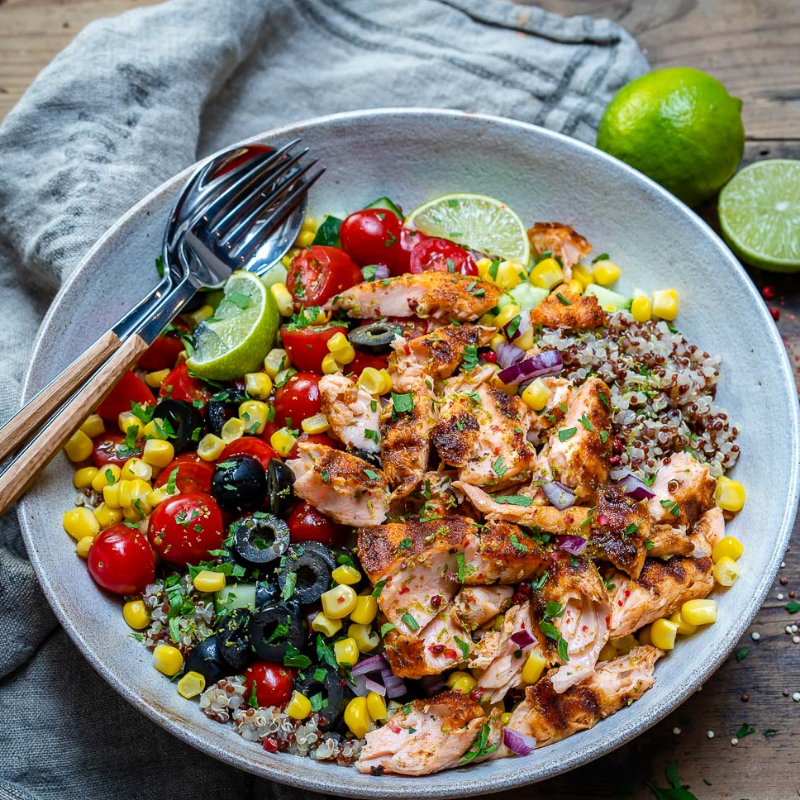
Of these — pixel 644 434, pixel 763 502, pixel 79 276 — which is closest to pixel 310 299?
pixel 79 276

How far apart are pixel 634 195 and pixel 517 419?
160cm

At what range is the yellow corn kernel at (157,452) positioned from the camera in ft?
12.8

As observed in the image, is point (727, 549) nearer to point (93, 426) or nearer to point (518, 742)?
point (518, 742)

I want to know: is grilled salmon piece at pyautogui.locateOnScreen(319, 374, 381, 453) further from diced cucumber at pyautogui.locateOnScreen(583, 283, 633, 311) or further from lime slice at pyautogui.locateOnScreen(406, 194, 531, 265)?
diced cucumber at pyautogui.locateOnScreen(583, 283, 633, 311)

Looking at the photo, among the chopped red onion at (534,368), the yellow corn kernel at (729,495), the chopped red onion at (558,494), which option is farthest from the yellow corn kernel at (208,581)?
the yellow corn kernel at (729,495)

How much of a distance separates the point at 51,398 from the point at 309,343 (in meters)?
1.25

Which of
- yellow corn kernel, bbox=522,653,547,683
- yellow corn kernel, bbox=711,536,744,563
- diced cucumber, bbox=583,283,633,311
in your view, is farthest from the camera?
diced cucumber, bbox=583,283,633,311

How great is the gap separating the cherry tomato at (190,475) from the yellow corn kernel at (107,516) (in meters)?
0.23

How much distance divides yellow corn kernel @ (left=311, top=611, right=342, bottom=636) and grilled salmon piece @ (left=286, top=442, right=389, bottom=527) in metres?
0.44

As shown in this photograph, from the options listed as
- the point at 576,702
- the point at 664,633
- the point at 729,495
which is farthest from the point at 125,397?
the point at 729,495

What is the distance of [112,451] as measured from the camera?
4078 millimetres

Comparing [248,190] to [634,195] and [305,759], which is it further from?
[305,759]

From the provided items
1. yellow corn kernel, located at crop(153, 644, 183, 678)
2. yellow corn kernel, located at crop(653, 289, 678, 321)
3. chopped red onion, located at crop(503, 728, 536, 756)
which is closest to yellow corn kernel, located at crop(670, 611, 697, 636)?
chopped red onion, located at crop(503, 728, 536, 756)

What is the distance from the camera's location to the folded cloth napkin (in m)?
4.08
